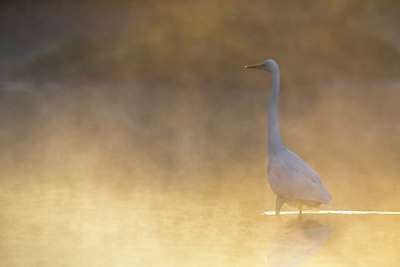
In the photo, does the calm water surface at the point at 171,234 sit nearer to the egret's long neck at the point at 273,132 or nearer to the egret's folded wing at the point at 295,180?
the egret's folded wing at the point at 295,180

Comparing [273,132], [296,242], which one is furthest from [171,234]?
[273,132]

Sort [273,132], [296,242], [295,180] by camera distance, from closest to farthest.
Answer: [296,242]
[295,180]
[273,132]

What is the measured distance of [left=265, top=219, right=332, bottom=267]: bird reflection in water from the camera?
2.21 meters

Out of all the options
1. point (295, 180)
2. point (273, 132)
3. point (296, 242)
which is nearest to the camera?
point (296, 242)

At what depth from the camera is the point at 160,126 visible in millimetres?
6699

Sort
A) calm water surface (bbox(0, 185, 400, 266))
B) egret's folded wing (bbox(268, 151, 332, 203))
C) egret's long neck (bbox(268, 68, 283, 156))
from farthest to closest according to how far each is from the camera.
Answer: egret's long neck (bbox(268, 68, 283, 156)) → egret's folded wing (bbox(268, 151, 332, 203)) → calm water surface (bbox(0, 185, 400, 266))

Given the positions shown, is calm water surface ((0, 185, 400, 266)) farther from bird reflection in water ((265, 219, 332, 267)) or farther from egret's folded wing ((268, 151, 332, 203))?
egret's folded wing ((268, 151, 332, 203))

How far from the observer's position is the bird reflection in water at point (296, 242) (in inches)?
86.9

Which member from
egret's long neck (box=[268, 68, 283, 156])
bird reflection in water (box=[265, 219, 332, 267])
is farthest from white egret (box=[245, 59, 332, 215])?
bird reflection in water (box=[265, 219, 332, 267])

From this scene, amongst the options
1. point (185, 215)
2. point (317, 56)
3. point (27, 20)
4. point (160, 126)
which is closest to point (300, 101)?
point (160, 126)

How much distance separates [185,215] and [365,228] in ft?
2.57

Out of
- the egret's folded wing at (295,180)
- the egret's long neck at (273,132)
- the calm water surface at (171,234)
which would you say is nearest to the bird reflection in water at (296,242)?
the calm water surface at (171,234)

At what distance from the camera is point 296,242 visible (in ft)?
8.13

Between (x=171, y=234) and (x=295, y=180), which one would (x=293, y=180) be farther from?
(x=171, y=234)
